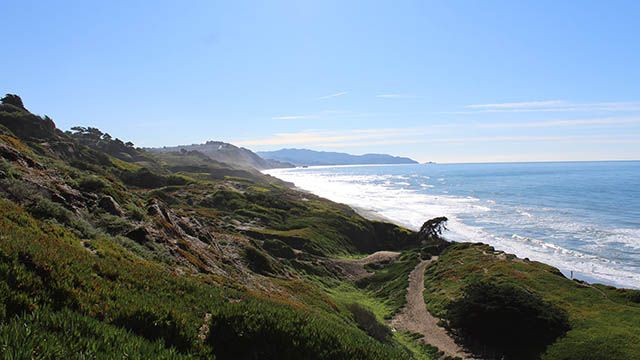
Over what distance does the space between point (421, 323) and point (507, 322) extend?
8869 mm

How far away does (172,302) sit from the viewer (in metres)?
13.1

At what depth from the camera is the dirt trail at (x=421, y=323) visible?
114 feet

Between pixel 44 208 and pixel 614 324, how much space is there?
38.8m

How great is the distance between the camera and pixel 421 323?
4091 centimetres

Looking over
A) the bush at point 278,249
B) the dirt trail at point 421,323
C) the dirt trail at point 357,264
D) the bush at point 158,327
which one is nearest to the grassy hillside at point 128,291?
the bush at point 158,327

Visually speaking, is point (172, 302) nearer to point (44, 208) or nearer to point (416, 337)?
point (44, 208)

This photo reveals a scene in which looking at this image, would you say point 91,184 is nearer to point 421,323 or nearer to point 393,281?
point 421,323

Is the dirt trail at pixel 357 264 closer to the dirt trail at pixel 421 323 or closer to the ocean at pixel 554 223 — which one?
the dirt trail at pixel 421 323

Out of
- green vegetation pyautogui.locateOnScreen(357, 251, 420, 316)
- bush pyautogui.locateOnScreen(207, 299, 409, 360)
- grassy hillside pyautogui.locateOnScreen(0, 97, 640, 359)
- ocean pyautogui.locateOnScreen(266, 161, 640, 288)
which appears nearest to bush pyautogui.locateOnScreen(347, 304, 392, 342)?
grassy hillside pyautogui.locateOnScreen(0, 97, 640, 359)

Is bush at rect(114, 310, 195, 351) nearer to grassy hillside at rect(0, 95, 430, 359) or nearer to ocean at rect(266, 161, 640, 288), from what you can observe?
grassy hillside at rect(0, 95, 430, 359)

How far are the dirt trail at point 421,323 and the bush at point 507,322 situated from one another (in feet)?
4.51

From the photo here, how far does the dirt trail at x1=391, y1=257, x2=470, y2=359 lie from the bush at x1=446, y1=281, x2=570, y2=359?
138cm

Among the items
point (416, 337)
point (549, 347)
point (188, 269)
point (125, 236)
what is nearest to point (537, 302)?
point (549, 347)

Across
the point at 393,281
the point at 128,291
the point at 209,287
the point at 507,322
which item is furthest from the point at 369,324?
the point at 128,291
